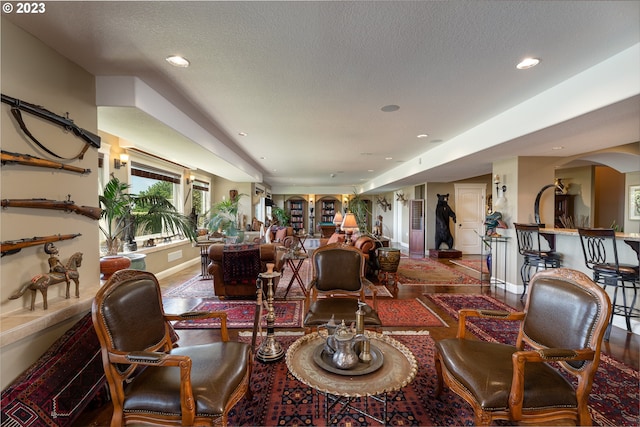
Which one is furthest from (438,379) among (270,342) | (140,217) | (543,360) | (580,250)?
(140,217)

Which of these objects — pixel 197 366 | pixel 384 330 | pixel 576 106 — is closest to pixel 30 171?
pixel 197 366

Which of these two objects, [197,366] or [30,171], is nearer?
[197,366]

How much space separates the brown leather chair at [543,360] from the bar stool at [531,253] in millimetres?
2545

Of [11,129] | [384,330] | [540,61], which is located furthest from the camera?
[384,330]

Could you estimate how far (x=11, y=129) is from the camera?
67.0 inches

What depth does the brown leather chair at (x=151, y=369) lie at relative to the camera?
132 centimetres

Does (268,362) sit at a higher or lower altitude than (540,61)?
lower

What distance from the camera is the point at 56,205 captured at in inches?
76.7

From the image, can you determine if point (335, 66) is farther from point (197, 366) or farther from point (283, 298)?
point (283, 298)

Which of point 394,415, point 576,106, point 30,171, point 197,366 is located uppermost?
point 576,106

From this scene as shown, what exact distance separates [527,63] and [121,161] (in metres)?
5.58

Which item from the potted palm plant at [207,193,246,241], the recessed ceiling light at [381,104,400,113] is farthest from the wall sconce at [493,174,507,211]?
the potted palm plant at [207,193,246,241]

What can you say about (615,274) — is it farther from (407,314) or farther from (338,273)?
(338,273)

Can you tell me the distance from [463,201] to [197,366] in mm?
8487
